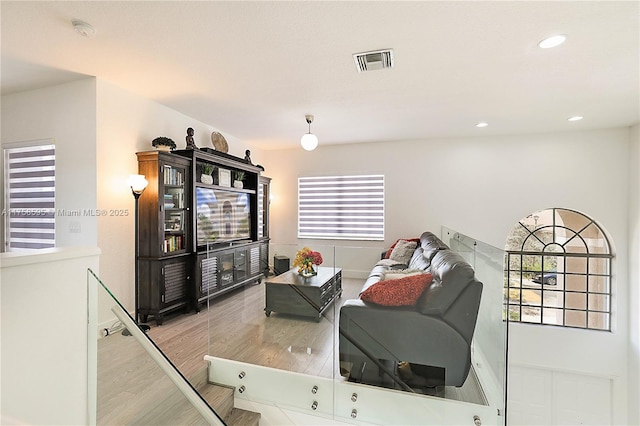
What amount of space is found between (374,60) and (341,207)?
3568 millimetres

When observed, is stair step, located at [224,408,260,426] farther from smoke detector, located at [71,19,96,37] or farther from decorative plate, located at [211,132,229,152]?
decorative plate, located at [211,132,229,152]

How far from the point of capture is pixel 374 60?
2555 mm

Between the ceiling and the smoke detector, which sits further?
the smoke detector

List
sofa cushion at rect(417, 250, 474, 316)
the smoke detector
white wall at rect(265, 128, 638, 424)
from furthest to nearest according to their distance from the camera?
1. white wall at rect(265, 128, 638, 424)
2. sofa cushion at rect(417, 250, 474, 316)
3. the smoke detector

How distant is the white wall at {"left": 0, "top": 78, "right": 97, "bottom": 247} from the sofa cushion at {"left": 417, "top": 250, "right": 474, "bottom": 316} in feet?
11.0

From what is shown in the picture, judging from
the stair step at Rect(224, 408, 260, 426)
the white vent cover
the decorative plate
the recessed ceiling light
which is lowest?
the stair step at Rect(224, 408, 260, 426)

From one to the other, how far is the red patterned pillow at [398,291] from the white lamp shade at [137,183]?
264cm

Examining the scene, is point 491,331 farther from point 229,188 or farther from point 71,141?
point 71,141

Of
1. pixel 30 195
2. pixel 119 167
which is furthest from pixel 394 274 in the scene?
pixel 30 195

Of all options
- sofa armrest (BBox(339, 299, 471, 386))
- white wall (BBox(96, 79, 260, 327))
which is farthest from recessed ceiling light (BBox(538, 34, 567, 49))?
white wall (BBox(96, 79, 260, 327))

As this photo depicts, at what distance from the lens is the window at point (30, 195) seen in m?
3.32

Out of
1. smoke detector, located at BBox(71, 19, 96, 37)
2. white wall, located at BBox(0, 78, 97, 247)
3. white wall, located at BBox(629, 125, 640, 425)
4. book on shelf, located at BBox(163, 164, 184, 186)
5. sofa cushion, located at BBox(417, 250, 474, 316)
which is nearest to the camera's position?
smoke detector, located at BBox(71, 19, 96, 37)

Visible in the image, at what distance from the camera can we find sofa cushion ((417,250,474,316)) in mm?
2186

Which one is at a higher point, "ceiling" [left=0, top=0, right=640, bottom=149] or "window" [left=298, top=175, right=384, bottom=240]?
"ceiling" [left=0, top=0, right=640, bottom=149]
